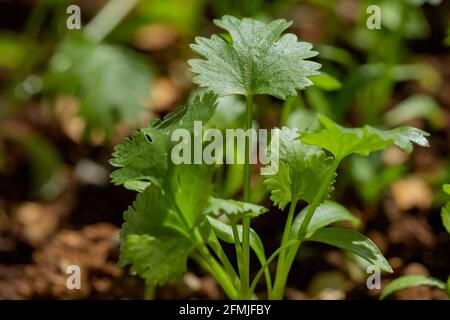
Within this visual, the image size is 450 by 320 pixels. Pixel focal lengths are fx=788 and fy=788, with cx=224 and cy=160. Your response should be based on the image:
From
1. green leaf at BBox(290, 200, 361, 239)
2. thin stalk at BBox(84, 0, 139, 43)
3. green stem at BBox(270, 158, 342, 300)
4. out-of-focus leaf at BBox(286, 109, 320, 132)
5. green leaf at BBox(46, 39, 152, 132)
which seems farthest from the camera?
thin stalk at BBox(84, 0, 139, 43)

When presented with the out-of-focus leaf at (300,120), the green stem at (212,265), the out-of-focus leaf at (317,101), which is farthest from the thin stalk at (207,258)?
the out-of-focus leaf at (317,101)

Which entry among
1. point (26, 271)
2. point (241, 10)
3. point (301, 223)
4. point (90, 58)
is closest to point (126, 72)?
point (90, 58)

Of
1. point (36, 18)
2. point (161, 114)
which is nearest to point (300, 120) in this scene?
point (161, 114)

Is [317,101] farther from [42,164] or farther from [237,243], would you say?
[42,164]

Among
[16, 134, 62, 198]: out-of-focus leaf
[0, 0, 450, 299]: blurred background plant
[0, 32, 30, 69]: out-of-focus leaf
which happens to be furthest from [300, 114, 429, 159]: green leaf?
[0, 32, 30, 69]: out-of-focus leaf

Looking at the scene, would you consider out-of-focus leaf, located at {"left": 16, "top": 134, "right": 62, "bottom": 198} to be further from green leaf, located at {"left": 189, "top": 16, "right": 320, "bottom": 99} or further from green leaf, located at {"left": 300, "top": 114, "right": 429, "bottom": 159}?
green leaf, located at {"left": 300, "top": 114, "right": 429, "bottom": 159}

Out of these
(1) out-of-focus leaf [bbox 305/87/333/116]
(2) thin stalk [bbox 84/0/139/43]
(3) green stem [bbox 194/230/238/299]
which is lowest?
(3) green stem [bbox 194/230/238/299]
